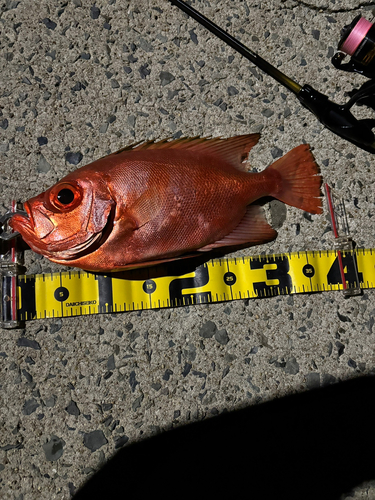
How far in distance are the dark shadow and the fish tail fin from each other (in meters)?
0.93

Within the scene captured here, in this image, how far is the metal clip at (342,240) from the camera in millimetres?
1745

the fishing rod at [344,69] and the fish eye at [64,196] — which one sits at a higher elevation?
the fishing rod at [344,69]

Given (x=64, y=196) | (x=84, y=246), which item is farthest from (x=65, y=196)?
(x=84, y=246)

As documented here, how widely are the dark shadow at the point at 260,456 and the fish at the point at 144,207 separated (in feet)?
2.82

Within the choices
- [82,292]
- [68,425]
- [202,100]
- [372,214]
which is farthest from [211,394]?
[202,100]

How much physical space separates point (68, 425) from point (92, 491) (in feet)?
1.02

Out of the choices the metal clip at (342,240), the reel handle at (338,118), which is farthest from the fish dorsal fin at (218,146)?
the metal clip at (342,240)

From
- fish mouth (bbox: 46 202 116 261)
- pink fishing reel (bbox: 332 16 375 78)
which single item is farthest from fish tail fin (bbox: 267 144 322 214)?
fish mouth (bbox: 46 202 116 261)

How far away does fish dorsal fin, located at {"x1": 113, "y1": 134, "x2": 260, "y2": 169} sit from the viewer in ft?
5.12

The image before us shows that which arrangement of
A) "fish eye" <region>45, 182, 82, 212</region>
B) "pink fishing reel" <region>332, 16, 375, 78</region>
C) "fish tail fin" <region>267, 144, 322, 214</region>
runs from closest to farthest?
1. "fish eye" <region>45, 182, 82, 212</region>
2. "pink fishing reel" <region>332, 16, 375, 78</region>
3. "fish tail fin" <region>267, 144, 322, 214</region>

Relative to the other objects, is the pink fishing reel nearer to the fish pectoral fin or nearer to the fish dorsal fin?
the fish dorsal fin

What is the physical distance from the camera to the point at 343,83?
6.25 ft

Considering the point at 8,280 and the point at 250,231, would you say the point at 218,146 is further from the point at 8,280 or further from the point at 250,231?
the point at 8,280

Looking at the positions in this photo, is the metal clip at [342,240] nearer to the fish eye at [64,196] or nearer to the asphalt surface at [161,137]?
the asphalt surface at [161,137]
